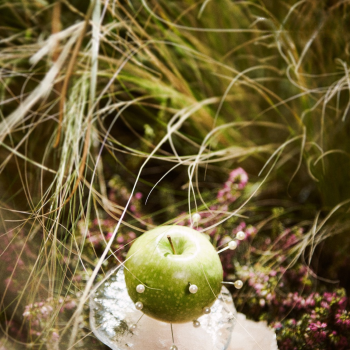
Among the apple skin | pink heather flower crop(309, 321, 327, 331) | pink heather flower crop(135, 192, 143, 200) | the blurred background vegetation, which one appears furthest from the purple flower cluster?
pink heather flower crop(309, 321, 327, 331)

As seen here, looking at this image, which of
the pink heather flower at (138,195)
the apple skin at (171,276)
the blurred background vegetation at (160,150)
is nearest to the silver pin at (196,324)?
the apple skin at (171,276)

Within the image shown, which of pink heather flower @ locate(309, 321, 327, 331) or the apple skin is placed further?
pink heather flower @ locate(309, 321, 327, 331)

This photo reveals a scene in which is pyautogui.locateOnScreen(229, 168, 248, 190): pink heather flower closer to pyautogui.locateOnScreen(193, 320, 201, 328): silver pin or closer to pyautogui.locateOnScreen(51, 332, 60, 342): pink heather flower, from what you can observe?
pyautogui.locateOnScreen(193, 320, 201, 328): silver pin

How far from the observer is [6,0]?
0.87 m

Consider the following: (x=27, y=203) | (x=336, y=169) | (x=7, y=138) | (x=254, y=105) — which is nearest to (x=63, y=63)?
(x=7, y=138)

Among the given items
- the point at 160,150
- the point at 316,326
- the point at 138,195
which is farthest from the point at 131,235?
the point at 316,326

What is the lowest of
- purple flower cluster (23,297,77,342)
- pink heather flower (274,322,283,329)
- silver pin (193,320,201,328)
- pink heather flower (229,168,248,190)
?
pink heather flower (274,322,283,329)

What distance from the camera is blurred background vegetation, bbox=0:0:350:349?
58cm

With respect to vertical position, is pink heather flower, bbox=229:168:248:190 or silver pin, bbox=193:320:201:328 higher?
pink heather flower, bbox=229:168:248:190

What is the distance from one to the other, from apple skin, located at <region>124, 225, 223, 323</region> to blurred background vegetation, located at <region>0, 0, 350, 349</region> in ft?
0.22

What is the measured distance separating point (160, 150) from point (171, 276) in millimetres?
376

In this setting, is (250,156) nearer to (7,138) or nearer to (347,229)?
(347,229)

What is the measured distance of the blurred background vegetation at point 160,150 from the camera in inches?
22.8

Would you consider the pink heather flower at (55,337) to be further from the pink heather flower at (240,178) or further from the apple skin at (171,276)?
the pink heather flower at (240,178)
